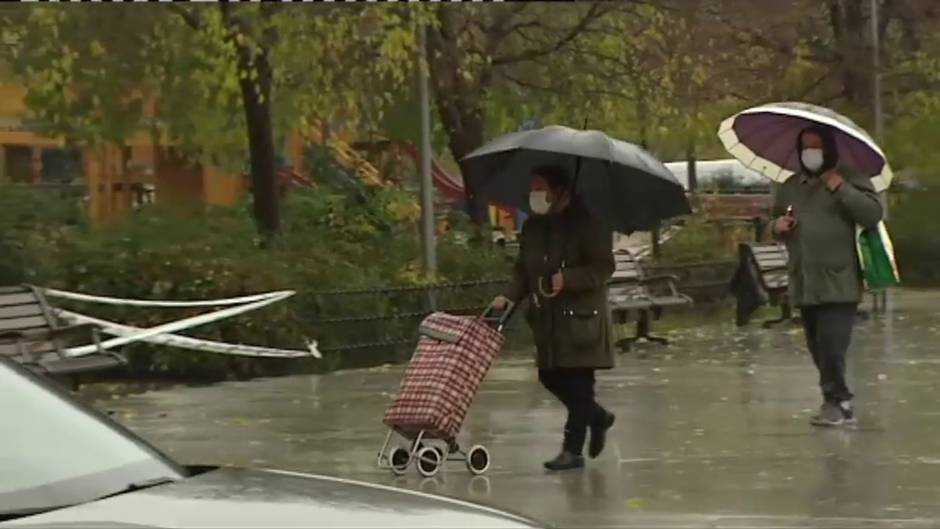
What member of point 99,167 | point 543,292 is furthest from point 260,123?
point 99,167

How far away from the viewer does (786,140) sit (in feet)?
41.0

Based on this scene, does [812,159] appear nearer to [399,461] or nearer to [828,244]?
[828,244]

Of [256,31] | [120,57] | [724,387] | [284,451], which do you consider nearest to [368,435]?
[284,451]

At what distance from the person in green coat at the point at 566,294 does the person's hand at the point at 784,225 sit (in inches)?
65.9

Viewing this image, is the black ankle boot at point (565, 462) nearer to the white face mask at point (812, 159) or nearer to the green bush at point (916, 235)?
the white face mask at point (812, 159)

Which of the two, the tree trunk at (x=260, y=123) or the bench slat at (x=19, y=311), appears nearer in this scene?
the bench slat at (x=19, y=311)

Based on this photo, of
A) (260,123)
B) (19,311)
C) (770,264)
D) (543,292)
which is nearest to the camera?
(543,292)

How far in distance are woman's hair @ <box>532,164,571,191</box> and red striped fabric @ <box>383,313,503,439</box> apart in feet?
2.77

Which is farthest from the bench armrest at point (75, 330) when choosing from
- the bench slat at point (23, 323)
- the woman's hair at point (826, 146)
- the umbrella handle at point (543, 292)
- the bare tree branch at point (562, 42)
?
the bare tree branch at point (562, 42)

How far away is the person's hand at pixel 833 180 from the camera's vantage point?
37.0ft

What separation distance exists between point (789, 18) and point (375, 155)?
7.77 meters

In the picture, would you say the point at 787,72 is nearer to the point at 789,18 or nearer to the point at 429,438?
the point at 789,18

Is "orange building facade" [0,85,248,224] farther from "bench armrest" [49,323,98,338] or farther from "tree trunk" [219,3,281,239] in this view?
"bench armrest" [49,323,98,338]

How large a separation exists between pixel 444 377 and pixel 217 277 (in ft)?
20.4
